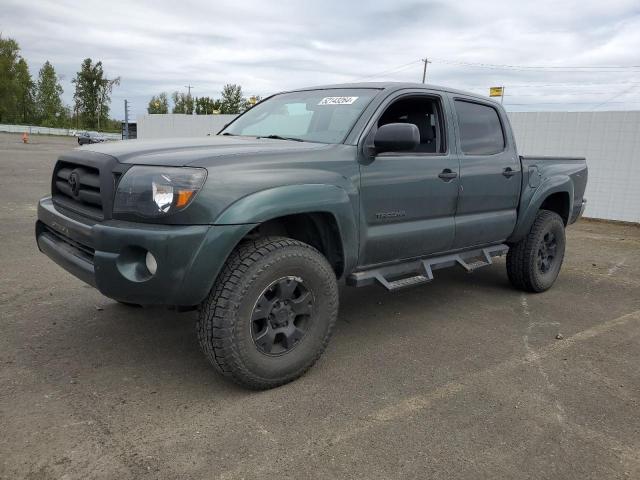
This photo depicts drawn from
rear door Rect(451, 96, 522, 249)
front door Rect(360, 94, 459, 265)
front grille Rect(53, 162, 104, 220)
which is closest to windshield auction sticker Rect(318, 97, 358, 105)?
front door Rect(360, 94, 459, 265)

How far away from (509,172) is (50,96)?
326 feet

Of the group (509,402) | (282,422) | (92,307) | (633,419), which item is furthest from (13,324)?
(633,419)

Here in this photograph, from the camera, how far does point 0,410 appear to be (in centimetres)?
277

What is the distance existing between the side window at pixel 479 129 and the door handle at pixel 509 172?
19cm

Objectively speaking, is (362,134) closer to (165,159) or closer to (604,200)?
(165,159)

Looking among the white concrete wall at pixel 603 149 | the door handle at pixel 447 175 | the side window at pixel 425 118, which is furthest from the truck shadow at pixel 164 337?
the white concrete wall at pixel 603 149

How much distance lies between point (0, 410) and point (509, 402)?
2.76 m

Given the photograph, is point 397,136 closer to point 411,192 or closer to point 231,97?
point 411,192

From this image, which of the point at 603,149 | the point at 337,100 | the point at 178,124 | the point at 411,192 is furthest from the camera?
the point at 178,124

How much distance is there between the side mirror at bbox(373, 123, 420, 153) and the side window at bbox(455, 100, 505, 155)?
45.7 inches

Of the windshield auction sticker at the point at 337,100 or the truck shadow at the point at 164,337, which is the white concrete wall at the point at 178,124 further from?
the windshield auction sticker at the point at 337,100

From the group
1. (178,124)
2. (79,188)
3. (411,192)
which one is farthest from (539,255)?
(178,124)

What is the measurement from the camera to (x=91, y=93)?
288 ft

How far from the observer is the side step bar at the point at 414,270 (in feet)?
12.1
